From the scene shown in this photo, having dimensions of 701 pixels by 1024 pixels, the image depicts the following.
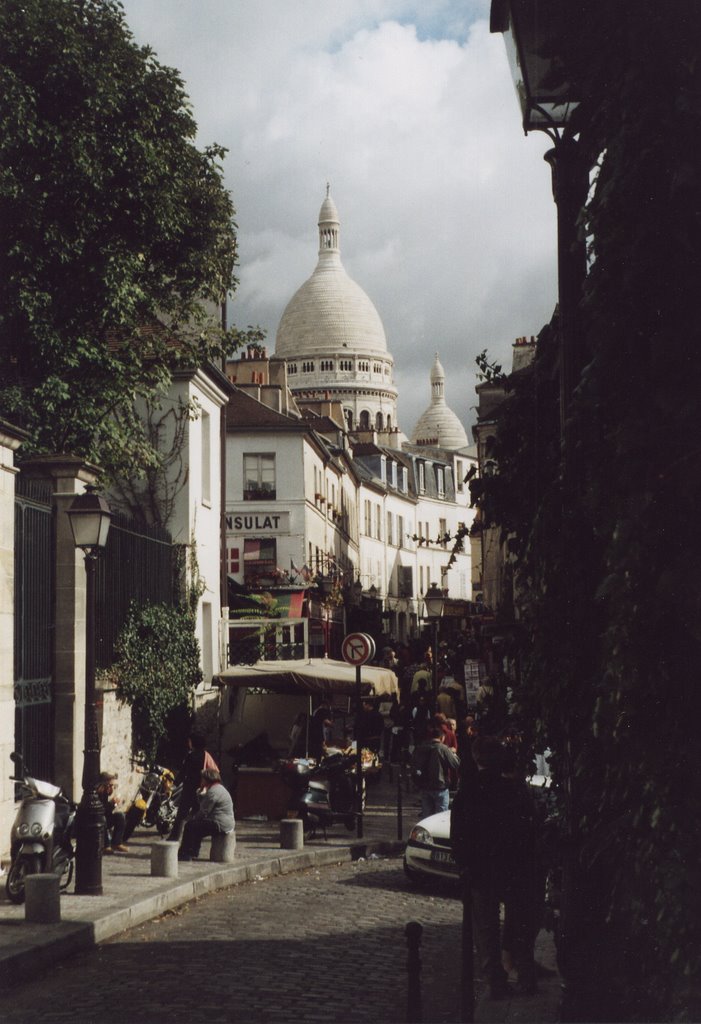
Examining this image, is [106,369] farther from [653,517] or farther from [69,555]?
[653,517]

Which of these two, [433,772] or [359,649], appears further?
[359,649]

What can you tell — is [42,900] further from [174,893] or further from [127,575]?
[127,575]

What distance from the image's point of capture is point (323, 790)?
61.9ft

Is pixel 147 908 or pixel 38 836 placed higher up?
pixel 38 836

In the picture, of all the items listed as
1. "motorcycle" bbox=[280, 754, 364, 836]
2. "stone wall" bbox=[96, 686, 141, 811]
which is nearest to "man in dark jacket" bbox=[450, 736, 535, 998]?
"stone wall" bbox=[96, 686, 141, 811]

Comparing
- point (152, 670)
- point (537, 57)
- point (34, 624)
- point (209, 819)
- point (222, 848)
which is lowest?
point (222, 848)

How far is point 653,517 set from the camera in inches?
182

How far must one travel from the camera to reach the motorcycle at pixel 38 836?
37.5 ft

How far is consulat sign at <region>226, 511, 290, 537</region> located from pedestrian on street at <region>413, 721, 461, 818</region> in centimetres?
2841

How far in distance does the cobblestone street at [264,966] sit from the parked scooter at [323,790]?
4982mm

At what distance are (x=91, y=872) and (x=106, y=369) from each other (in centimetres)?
1148

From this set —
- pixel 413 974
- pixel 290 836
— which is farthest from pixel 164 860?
pixel 413 974

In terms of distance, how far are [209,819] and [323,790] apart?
4112 mm

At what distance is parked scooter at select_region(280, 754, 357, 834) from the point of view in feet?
60.8
